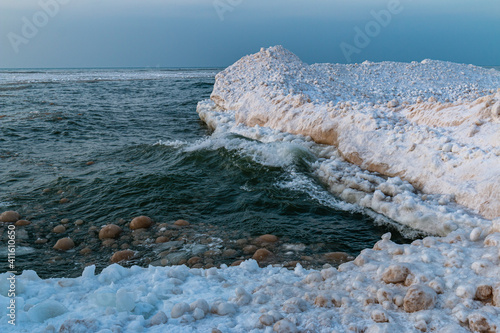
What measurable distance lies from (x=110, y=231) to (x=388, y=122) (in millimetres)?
5380

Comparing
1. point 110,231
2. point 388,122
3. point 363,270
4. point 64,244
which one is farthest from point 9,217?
point 388,122

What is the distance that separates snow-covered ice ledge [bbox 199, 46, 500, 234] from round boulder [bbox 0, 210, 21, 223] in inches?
199

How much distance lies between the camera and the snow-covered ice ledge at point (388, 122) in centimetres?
532

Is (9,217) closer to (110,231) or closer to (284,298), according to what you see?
(110,231)

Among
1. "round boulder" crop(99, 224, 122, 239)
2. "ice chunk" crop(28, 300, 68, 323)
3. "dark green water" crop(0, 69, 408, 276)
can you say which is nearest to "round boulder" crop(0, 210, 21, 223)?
"dark green water" crop(0, 69, 408, 276)

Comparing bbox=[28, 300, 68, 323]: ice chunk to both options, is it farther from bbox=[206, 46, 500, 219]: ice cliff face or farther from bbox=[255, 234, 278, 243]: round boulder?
bbox=[206, 46, 500, 219]: ice cliff face

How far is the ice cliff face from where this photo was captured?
538 cm

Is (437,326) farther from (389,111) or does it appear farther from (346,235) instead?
(389,111)

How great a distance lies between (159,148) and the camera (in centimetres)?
958

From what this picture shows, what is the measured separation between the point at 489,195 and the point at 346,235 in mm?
1908

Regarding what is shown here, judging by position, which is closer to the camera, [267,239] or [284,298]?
[284,298]

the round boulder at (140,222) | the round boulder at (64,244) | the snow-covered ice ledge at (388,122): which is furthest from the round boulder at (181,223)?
the snow-covered ice ledge at (388,122)

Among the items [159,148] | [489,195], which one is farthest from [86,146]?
[489,195]

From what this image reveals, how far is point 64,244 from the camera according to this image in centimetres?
479
